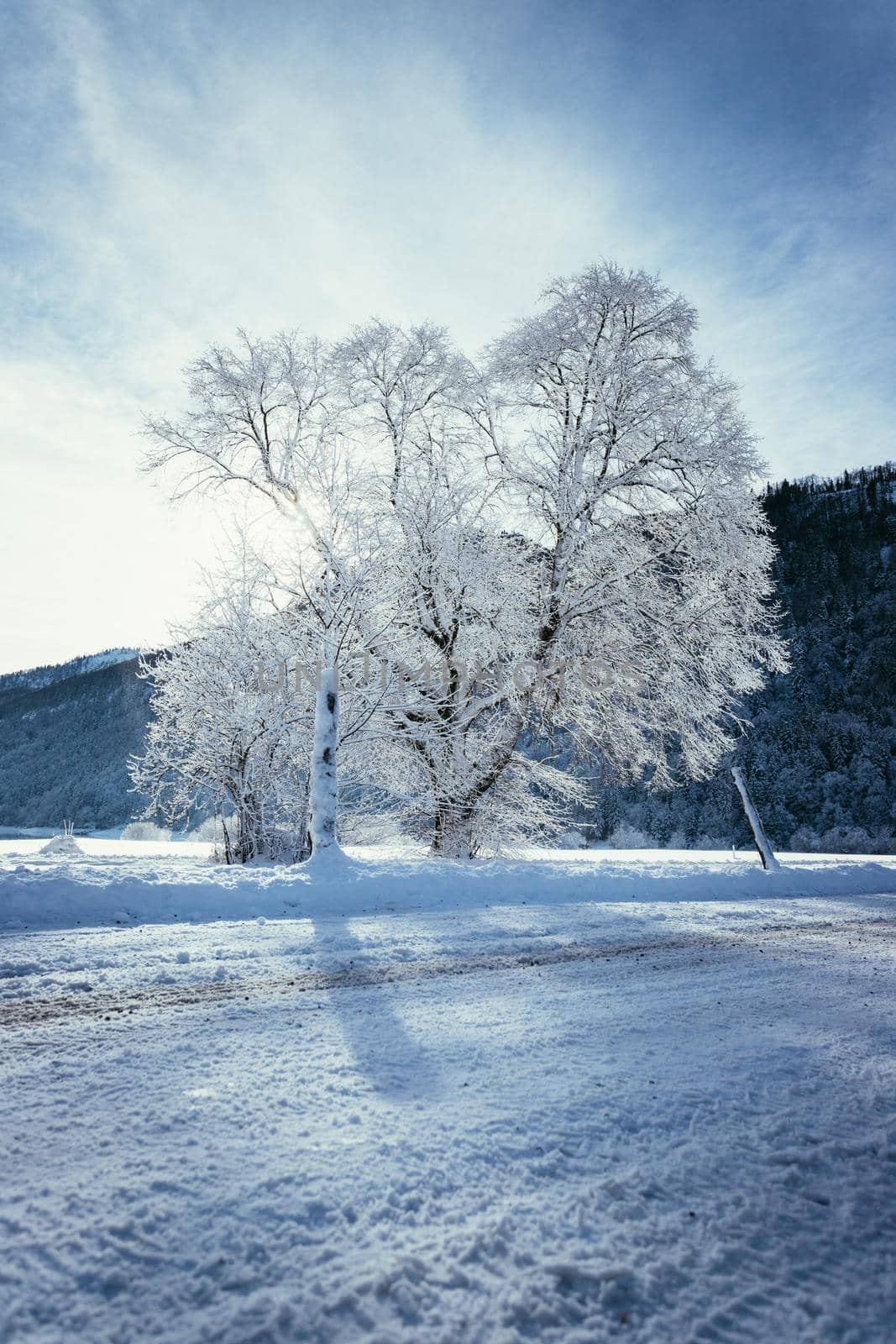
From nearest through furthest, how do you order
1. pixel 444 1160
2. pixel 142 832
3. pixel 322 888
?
1. pixel 444 1160
2. pixel 322 888
3. pixel 142 832

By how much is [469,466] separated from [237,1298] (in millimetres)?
13396

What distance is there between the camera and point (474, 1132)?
195 cm

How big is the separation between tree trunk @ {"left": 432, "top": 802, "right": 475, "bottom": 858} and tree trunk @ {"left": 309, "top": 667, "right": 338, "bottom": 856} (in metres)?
3.37

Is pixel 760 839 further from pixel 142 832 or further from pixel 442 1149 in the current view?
pixel 142 832

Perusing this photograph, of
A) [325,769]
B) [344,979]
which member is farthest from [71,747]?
[344,979]

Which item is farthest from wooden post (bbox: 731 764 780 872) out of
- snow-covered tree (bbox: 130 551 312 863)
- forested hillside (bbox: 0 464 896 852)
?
forested hillside (bbox: 0 464 896 852)

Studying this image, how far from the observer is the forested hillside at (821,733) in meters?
58.2

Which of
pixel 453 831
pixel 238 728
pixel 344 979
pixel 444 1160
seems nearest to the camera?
pixel 444 1160

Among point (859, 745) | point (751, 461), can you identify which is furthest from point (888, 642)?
point (751, 461)

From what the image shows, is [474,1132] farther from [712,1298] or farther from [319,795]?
[319,795]

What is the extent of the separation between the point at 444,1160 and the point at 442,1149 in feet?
0.19

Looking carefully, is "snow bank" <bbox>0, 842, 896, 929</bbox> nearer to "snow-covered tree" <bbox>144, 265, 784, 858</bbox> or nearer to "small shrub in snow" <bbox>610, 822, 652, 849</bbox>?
"snow-covered tree" <bbox>144, 265, 784, 858</bbox>

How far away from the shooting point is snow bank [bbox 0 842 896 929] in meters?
5.75

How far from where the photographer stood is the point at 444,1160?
1.79m
